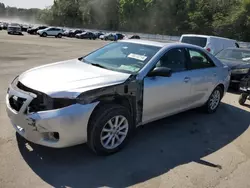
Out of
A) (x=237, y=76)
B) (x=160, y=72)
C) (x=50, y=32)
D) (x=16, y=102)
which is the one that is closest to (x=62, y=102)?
(x=16, y=102)

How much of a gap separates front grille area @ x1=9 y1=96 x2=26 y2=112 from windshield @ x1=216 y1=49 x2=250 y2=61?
7965 mm

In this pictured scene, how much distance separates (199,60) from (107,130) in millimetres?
2679

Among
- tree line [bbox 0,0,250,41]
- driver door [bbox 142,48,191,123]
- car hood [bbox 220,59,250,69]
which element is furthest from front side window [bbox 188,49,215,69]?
tree line [bbox 0,0,250,41]

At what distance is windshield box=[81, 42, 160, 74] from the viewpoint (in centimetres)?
434

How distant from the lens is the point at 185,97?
5.05 metres

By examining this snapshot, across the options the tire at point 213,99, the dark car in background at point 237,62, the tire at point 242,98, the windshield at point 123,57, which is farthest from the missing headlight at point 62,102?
the dark car in background at point 237,62

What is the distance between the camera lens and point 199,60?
5.50 metres

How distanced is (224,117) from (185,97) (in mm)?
1481

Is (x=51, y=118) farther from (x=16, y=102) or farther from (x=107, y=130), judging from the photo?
(x=107, y=130)

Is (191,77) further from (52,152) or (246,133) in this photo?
(52,152)

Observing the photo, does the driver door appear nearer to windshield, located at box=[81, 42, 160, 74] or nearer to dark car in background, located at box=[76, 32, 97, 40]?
windshield, located at box=[81, 42, 160, 74]

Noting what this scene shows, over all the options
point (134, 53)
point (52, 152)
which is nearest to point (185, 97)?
point (134, 53)

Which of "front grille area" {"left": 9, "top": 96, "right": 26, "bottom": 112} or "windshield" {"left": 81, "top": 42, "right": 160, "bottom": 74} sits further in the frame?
"windshield" {"left": 81, "top": 42, "right": 160, "bottom": 74}

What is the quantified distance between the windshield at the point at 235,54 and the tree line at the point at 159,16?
4569 centimetres
